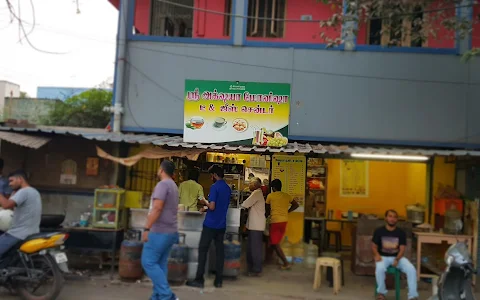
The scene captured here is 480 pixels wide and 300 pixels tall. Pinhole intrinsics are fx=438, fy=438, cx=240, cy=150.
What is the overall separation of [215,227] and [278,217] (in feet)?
6.75

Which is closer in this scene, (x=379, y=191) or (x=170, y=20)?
(x=170, y=20)

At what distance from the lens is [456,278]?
18.6ft

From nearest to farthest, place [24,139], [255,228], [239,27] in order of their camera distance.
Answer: [24,139] < [255,228] < [239,27]

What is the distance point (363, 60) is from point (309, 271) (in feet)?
14.0

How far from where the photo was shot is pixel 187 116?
27.8ft

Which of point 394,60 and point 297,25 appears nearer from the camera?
point 394,60

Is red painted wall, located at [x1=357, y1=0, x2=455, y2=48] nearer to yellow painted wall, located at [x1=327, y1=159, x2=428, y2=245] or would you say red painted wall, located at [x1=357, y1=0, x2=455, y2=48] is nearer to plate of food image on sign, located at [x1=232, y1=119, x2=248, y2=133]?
plate of food image on sign, located at [x1=232, y1=119, x2=248, y2=133]

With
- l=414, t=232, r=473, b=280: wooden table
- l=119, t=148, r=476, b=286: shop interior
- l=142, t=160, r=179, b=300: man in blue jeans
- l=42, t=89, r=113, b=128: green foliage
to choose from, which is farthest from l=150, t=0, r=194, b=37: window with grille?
l=42, t=89, r=113, b=128: green foliage

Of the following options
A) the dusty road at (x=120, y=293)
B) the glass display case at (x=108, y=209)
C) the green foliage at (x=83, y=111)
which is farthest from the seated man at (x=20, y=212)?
the green foliage at (x=83, y=111)

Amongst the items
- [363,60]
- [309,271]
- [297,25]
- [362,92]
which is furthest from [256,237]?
[297,25]

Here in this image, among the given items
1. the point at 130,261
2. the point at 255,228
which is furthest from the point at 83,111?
the point at 130,261

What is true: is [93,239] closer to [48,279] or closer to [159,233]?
[48,279]

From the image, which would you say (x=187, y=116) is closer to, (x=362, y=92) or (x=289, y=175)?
(x=289, y=175)

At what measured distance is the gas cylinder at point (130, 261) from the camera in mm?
6914
